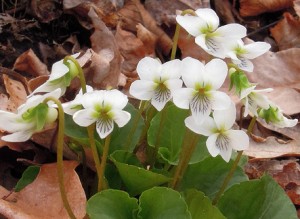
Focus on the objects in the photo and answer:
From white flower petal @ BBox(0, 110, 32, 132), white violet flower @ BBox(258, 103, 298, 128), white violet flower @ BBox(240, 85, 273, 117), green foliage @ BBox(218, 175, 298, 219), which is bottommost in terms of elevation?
green foliage @ BBox(218, 175, 298, 219)

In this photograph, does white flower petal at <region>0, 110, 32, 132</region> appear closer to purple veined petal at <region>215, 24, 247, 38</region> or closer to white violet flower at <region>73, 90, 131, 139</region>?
white violet flower at <region>73, 90, 131, 139</region>

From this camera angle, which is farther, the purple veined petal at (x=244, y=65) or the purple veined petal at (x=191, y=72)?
the purple veined petal at (x=244, y=65)

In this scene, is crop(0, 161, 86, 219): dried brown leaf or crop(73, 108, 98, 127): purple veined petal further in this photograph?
crop(0, 161, 86, 219): dried brown leaf

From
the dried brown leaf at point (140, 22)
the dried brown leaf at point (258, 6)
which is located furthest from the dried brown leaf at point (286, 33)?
the dried brown leaf at point (140, 22)

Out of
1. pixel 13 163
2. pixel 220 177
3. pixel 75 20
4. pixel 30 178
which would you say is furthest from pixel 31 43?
pixel 220 177

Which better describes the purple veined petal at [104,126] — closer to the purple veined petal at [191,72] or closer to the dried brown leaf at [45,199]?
the purple veined petal at [191,72]

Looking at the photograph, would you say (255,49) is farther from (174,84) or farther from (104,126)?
(104,126)

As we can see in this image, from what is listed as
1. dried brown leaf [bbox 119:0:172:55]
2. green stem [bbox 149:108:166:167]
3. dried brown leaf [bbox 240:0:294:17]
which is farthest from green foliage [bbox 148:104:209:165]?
dried brown leaf [bbox 240:0:294:17]
